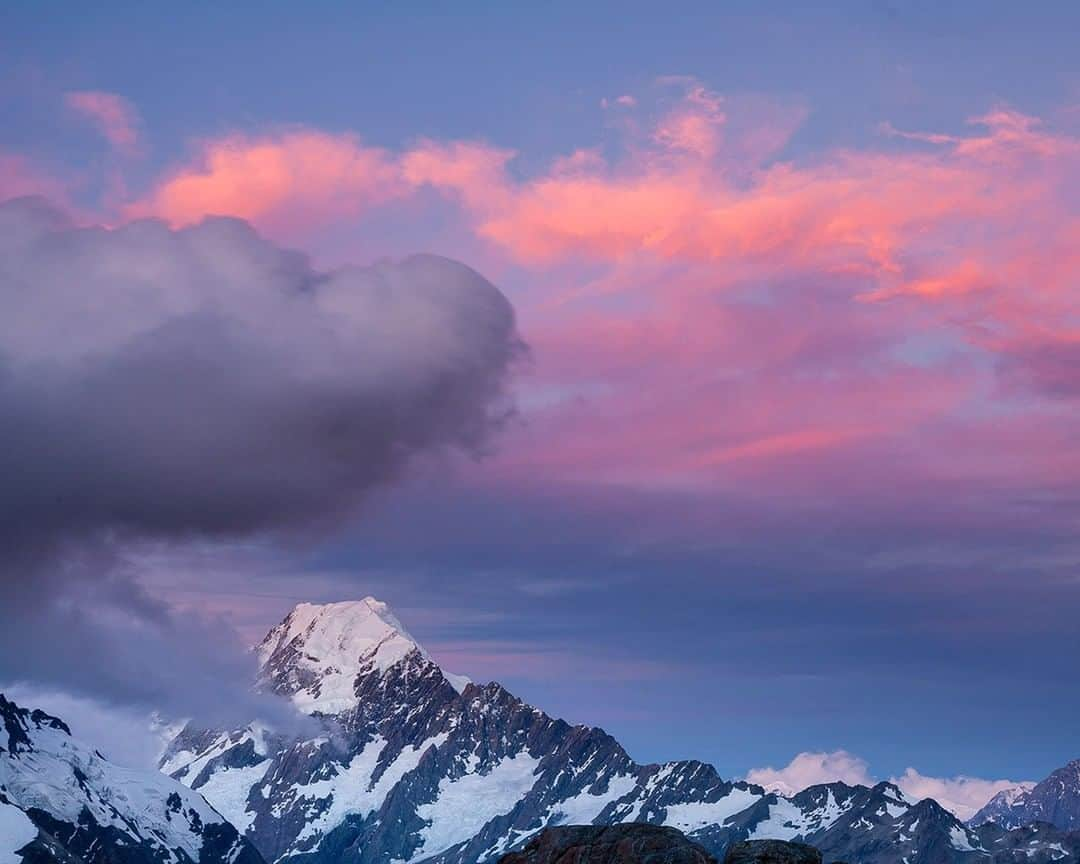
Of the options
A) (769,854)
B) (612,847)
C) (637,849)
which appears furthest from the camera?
(612,847)

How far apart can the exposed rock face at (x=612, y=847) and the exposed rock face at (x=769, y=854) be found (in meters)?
3.41

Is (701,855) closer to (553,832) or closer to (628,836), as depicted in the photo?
(628,836)

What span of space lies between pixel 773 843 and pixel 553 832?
3259cm

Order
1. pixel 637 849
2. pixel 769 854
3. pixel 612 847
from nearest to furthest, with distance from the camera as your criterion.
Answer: pixel 769 854
pixel 637 849
pixel 612 847

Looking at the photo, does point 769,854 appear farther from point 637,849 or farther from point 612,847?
point 612,847

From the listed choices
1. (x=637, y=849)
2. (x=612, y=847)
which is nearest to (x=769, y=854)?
(x=637, y=849)

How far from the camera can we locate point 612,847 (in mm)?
179375

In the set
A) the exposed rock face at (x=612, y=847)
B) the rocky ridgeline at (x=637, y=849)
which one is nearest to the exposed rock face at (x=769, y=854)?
the rocky ridgeline at (x=637, y=849)

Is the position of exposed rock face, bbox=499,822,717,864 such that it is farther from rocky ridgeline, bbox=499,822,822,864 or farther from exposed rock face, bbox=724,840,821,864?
exposed rock face, bbox=724,840,821,864

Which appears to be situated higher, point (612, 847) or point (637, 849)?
point (612, 847)

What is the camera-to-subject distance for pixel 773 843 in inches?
6565

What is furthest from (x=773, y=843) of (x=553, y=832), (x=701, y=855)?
(x=553, y=832)

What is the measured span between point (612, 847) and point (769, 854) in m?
21.2

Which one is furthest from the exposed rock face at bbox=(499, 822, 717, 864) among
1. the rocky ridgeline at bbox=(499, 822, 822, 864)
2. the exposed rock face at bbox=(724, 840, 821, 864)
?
the exposed rock face at bbox=(724, 840, 821, 864)
